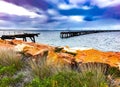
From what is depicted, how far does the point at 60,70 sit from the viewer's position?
8.28 metres

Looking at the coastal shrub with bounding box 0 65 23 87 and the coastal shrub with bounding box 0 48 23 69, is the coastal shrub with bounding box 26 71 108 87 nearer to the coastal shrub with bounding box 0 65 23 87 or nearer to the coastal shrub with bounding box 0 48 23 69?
the coastal shrub with bounding box 0 65 23 87

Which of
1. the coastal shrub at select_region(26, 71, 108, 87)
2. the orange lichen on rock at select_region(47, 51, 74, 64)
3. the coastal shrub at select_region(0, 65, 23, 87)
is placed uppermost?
the orange lichen on rock at select_region(47, 51, 74, 64)

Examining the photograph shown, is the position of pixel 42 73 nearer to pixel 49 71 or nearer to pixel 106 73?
pixel 49 71

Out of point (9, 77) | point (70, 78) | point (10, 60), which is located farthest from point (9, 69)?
point (70, 78)

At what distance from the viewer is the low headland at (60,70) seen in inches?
292

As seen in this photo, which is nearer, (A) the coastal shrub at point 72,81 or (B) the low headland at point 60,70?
(A) the coastal shrub at point 72,81

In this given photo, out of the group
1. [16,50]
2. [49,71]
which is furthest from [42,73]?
[16,50]

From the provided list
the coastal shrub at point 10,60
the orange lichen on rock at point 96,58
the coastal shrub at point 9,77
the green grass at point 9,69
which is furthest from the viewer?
the coastal shrub at point 10,60

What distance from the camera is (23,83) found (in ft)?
27.3

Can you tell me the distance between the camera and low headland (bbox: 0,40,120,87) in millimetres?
7406

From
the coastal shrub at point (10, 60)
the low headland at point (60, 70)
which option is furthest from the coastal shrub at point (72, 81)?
the coastal shrub at point (10, 60)

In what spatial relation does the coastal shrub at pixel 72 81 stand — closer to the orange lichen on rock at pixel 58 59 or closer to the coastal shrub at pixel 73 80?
the coastal shrub at pixel 73 80

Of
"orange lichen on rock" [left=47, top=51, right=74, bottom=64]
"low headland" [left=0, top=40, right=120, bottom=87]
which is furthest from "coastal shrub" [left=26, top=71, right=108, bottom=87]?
"orange lichen on rock" [left=47, top=51, right=74, bottom=64]

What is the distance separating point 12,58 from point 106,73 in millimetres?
3513
